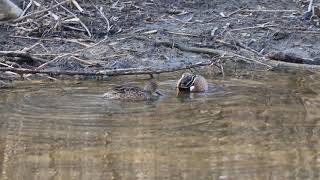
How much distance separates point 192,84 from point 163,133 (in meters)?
1.97

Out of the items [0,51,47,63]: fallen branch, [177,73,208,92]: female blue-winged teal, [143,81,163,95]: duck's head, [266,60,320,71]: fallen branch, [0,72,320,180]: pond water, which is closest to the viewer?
[0,72,320,180]: pond water

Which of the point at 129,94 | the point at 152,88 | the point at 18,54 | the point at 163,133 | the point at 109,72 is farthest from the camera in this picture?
the point at 18,54

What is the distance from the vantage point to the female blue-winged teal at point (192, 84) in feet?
26.7

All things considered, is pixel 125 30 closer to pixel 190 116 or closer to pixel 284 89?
pixel 284 89

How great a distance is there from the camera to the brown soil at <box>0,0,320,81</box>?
10062 mm

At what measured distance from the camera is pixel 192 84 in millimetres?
8133

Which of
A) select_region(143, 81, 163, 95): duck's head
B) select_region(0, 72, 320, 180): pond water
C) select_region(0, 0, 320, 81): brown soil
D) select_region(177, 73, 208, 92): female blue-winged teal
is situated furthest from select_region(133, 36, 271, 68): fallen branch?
select_region(143, 81, 163, 95): duck's head

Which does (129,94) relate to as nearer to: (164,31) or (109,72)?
(109,72)

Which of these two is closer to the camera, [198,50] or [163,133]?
[163,133]

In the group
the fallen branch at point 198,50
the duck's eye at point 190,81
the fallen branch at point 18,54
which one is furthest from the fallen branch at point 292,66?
the fallen branch at point 18,54

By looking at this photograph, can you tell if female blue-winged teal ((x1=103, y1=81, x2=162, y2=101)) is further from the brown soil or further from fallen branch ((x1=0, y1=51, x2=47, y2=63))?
fallen branch ((x1=0, y1=51, x2=47, y2=63))

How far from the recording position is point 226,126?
6.46 meters

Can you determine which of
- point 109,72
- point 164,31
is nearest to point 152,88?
point 109,72

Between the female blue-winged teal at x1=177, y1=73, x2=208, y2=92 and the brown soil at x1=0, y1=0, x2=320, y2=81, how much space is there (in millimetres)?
1445
